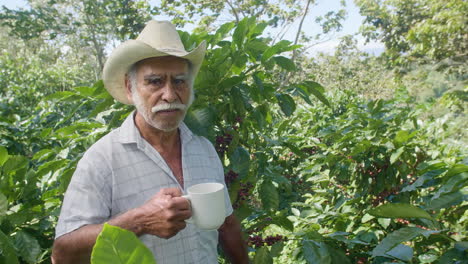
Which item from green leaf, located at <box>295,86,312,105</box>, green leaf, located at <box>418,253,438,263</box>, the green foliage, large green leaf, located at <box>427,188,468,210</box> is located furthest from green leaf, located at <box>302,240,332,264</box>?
the green foliage

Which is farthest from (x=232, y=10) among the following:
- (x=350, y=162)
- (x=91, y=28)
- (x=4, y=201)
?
(x=4, y=201)

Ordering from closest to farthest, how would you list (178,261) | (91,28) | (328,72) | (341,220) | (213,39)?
(178,261), (213,39), (341,220), (91,28), (328,72)

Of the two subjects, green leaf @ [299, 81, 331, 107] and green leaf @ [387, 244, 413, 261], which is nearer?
green leaf @ [387, 244, 413, 261]

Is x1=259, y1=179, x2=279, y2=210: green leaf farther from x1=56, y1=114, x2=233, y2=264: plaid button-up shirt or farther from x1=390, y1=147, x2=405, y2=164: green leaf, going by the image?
x1=390, y1=147, x2=405, y2=164: green leaf

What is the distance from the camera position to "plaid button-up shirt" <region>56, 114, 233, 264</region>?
118 centimetres

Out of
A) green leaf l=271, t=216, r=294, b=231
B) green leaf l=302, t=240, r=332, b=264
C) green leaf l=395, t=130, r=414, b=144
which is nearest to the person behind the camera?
green leaf l=302, t=240, r=332, b=264

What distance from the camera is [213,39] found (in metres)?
1.75

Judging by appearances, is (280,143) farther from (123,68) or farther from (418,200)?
(123,68)

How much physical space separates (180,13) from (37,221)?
12955 mm

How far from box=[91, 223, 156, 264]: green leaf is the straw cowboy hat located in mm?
993

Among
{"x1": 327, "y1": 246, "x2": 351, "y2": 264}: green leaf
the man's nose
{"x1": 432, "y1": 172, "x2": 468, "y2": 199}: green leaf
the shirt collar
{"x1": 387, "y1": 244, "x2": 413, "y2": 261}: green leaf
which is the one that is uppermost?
the man's nose

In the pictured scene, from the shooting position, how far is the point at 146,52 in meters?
1.37

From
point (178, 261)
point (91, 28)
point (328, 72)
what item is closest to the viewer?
point (178, 261)

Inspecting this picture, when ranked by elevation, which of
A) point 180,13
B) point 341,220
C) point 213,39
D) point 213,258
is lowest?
point 341,220
